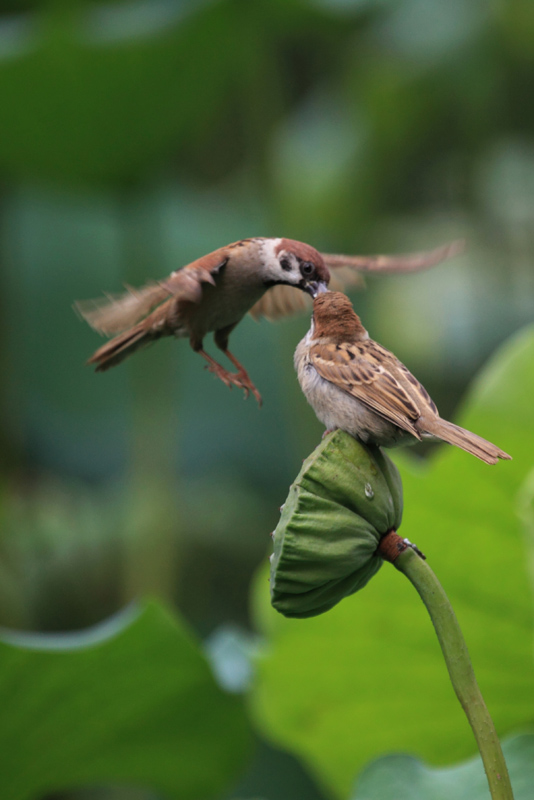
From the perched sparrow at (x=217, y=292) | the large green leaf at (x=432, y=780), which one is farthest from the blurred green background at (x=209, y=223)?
the perched sparrow at (x=217, y=292)

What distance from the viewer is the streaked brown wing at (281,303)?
950 millimetres

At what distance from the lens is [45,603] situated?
316cm

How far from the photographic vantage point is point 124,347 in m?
0.84

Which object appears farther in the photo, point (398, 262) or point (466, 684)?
point (398, 262)

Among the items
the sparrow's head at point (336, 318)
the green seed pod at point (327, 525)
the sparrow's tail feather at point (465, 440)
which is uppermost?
the sparrow's head at point (336, 318)

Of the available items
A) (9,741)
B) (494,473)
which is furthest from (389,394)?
(9,741)

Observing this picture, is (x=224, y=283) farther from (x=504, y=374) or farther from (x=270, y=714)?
(x=270, y=714)

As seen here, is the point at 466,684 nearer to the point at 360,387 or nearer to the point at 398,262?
the point at 360,387

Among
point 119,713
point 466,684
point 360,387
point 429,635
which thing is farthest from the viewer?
point 429,635

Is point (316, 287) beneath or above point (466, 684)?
above

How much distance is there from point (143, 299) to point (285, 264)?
0.13 meters

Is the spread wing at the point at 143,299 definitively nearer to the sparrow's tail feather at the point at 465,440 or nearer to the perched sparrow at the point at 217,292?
the perched sparrow at the point at 217,292

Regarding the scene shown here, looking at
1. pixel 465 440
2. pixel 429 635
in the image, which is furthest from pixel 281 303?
→ pixel 429 635

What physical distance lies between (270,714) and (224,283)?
89 cm
